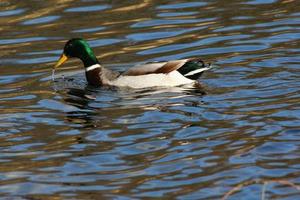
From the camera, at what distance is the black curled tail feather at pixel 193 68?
14.9 metres

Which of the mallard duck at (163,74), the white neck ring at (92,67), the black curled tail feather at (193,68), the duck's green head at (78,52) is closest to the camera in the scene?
the black curled tail feather at (193,68)

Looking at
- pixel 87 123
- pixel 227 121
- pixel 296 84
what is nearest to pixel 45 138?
pixel 87 123

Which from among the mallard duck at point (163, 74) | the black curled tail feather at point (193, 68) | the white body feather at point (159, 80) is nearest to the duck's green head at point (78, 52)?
the mallard duck at point (163, 74)

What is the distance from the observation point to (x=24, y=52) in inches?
693

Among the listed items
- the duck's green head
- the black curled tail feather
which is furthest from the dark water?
the duck's green head

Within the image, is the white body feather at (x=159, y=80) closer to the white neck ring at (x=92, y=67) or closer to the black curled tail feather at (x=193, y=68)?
the black curled tail feather at (x=193, y=68)

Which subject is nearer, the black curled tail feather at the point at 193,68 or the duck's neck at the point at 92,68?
the black curled tail feather at the point at 193,68

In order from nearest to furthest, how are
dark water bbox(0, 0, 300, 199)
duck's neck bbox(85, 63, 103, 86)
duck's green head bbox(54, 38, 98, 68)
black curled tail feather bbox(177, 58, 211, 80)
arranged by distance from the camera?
dark water bbox(0, 0, 300, 199), black curled tail feather bbox(177, 58, 211, 80), duck's neck bbox(85, 63, 103, 86), duck's green head bbox(54, 38, 98, 68)

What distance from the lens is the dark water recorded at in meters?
10.1

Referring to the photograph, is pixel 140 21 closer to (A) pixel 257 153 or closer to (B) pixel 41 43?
(B) pixel 41 43

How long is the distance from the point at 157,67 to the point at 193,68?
55 centimetres

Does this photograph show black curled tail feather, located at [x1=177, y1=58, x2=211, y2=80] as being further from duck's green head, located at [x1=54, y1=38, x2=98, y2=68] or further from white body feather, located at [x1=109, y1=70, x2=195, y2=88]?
duck's green head, located at [x1=54, y1=38, x2=98, y2=68]

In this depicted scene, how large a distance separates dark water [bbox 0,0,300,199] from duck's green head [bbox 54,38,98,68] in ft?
1.15

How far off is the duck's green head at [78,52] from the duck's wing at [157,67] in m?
1.23
